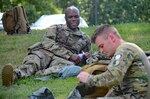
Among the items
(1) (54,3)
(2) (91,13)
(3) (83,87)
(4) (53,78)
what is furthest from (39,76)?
(1) (54,3)

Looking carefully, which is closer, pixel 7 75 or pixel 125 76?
pixel 125 76

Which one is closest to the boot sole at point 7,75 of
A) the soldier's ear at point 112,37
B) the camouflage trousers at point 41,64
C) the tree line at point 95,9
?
the camouflage trousers at point 41,64

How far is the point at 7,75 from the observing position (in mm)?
7539

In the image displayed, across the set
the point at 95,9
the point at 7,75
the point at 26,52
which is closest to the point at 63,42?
the point at 7,75

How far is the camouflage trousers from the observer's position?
845 cm

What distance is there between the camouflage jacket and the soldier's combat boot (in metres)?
1.39

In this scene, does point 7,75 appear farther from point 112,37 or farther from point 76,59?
point 112,37

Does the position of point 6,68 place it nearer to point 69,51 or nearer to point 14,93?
point 14,93

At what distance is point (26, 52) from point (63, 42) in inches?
102

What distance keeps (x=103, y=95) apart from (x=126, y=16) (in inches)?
1274

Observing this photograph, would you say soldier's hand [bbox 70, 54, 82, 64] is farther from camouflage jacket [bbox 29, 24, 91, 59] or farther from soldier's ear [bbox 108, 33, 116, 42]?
soldier's ear [bbox 108, 33, 116, 42]

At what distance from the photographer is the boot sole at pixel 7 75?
750 cm

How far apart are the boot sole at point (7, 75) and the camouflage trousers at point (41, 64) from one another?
58cm

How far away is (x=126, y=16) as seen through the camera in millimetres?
37000
